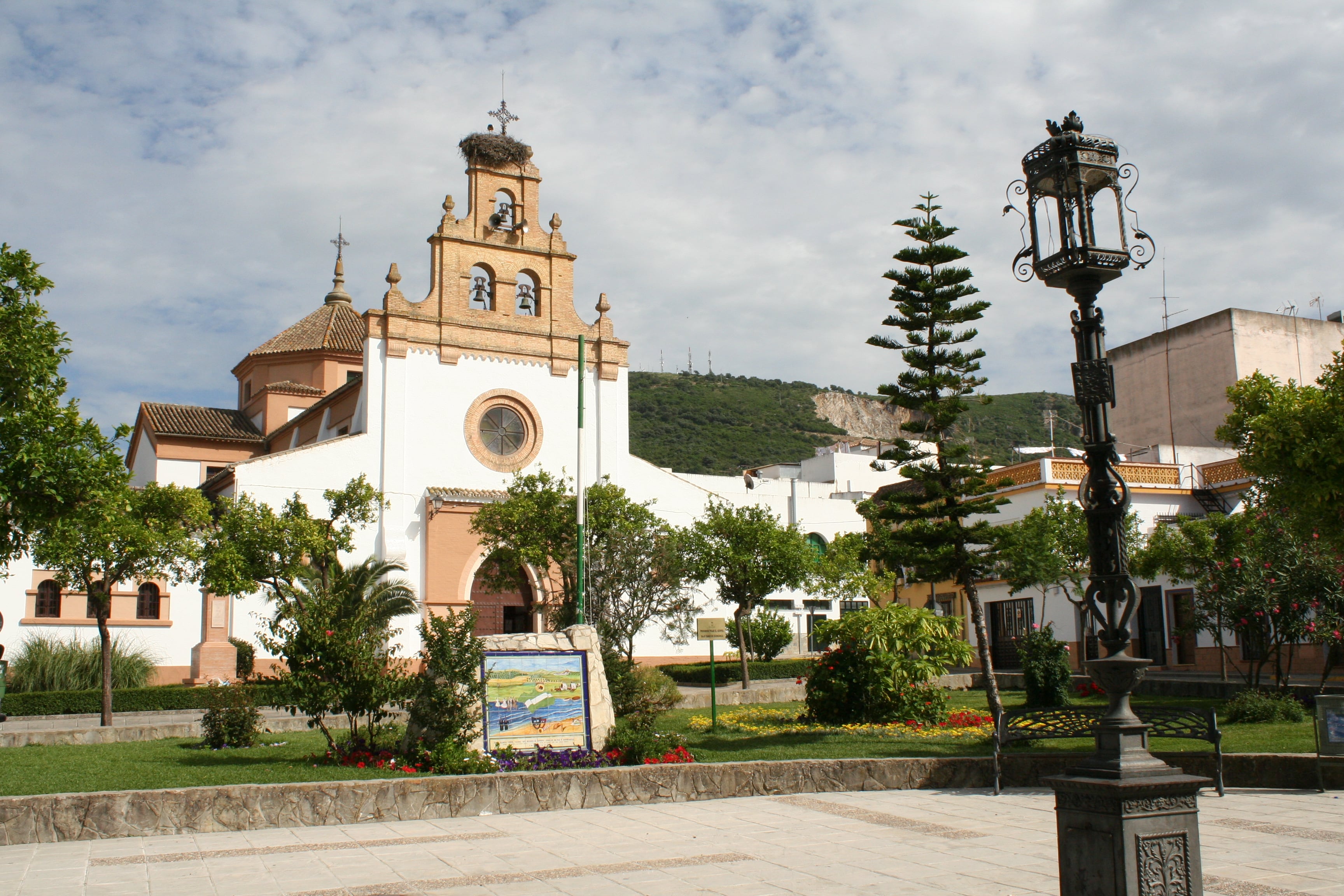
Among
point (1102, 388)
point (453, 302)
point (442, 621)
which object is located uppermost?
point (453, 302)

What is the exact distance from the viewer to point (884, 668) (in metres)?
16.0

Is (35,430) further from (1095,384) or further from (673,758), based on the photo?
(1095,384)

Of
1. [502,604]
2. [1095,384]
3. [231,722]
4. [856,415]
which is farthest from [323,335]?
[856,415]

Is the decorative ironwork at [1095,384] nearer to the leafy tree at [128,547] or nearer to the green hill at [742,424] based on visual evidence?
the leafy tree at [128,547]

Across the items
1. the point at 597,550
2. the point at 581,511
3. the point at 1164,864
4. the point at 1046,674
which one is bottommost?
the point at 1046,674

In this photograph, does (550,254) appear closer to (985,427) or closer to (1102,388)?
(1102,388)

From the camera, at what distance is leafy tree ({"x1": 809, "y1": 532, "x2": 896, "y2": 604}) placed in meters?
25.6

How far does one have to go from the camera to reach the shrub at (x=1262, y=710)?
14.8 m

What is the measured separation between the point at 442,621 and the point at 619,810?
3.24 m

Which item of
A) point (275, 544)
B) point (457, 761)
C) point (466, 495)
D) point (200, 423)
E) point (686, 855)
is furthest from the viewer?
point (200, 423)

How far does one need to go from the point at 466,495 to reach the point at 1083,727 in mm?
20120

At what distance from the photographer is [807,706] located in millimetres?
16781

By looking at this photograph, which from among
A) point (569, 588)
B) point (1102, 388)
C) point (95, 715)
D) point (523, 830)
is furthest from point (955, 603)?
point (1102, 388)

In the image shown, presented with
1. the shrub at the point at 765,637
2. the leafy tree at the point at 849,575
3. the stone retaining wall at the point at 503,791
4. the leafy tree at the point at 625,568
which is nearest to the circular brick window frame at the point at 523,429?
the leafy tree at the point at 625,568
